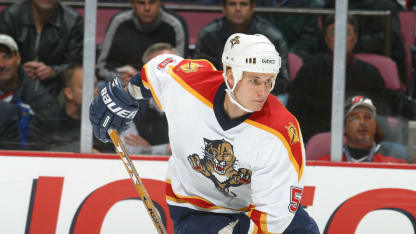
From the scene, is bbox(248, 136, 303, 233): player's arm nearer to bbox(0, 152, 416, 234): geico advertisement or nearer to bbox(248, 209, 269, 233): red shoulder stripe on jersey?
bbox(248, 209, 269, 233): red shoulder stripe on jersey

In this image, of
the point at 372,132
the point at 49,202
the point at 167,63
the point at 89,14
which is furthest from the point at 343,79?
the point at 49,202

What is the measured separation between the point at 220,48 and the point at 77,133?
2.80 ft

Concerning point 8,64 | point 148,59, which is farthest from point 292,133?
point 8,64

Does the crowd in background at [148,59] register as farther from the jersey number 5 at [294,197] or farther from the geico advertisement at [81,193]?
the jersey number 5 at [294,197]

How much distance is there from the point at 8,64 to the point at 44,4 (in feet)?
1.32

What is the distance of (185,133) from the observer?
8.21 feet

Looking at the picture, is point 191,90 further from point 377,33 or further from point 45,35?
point 377,33

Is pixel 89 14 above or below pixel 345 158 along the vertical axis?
above

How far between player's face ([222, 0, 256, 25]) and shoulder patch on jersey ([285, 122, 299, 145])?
133 centimetres

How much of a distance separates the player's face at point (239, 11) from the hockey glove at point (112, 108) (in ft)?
3.16

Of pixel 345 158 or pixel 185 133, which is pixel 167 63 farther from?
pixel 345 158

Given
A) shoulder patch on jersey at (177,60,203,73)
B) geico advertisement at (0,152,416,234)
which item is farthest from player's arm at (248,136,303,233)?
geico advertisement at (0,152,416,234)

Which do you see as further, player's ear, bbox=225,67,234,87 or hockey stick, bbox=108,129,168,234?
hockey stick, bbox=108,129,168,234

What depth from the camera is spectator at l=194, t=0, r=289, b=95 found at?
11.2ft
